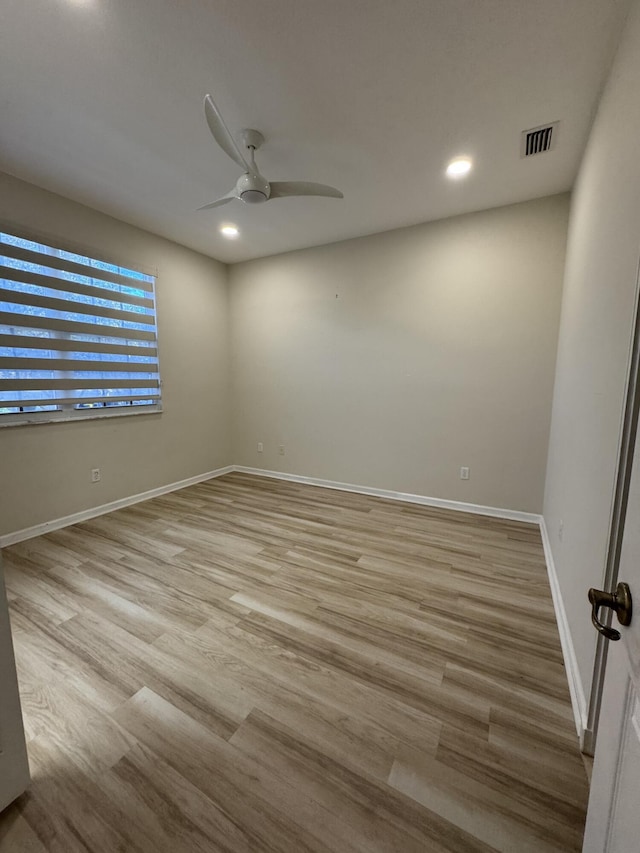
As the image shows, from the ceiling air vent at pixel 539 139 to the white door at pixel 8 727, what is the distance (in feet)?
11.0

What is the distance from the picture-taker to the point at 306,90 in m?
1.75

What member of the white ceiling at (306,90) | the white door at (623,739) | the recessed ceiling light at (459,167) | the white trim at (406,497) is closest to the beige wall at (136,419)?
the white ceiling at (306,90)

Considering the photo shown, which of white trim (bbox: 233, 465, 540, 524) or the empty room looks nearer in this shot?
the empty room

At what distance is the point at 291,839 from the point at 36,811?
0.79 meters

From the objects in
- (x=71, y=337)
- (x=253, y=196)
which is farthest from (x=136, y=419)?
(x=253, y=196)

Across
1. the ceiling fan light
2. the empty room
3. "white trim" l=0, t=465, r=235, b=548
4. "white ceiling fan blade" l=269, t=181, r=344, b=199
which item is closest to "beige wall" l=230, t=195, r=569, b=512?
the empty room

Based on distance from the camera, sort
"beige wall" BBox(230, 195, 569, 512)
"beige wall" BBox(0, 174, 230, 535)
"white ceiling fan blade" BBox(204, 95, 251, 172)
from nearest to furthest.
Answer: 1. "white ceiling fan blade" BBox(204, 95, 251, 172)
2. "beige wall" BBox(0, 174, 230, 535)
3. "beige wall" BBox(230, 195, 569, 512)

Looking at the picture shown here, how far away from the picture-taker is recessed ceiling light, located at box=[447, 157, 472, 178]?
2297mm

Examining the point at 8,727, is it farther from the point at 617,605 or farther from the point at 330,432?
the point at 330,432

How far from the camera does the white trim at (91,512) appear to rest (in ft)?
8.82

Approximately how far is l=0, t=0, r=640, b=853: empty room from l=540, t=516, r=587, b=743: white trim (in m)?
0.02

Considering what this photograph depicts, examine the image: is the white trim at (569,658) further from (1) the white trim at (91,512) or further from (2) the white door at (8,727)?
(1) the white trim at (91,512)

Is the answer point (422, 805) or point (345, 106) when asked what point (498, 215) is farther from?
point (422, 805)

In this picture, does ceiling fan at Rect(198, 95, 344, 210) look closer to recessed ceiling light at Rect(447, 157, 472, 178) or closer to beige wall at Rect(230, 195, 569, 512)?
recessed ceiling light at Rect(447, 157, 472, 178)
